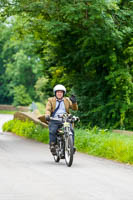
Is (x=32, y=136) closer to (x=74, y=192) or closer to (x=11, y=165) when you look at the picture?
(x=11, y=165)

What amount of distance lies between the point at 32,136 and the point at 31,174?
41.3 ft

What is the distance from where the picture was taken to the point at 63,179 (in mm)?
9750

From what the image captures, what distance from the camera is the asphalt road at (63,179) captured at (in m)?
8.00

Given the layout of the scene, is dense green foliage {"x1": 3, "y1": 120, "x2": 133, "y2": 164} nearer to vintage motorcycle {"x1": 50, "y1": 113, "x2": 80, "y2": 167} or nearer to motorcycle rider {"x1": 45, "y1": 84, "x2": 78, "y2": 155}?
vintage motorcycle {"x1": 50, "y1": 113, "x2": 80, "y2": 167}

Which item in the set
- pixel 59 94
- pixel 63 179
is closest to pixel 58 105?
pixel 59 94

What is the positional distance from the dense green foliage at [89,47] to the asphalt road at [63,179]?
711cm

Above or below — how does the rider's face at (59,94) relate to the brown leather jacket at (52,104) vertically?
above

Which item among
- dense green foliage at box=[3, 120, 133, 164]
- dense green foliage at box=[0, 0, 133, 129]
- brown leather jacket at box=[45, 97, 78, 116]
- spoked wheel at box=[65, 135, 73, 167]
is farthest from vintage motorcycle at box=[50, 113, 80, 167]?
→ dense green foliage at box=[0, 0, 133, 129]

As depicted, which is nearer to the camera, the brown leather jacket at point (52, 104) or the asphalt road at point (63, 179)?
the asphalt road at point (63, 179)

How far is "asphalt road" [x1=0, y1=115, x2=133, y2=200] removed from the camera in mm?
7996

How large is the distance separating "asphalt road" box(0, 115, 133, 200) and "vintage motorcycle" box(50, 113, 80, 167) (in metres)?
0.23

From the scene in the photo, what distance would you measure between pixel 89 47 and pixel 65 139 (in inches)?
451

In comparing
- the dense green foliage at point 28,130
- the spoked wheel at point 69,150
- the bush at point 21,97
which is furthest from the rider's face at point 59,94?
the bush at point 21,97

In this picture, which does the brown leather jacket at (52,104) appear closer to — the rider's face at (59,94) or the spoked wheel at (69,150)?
the rider's face at (59,94)
